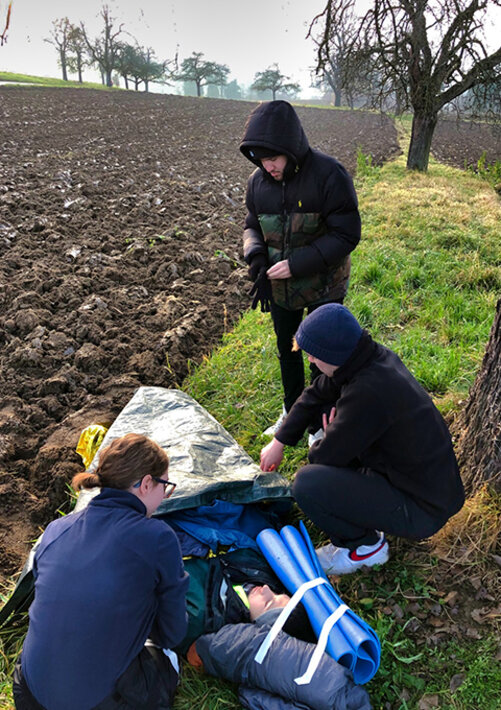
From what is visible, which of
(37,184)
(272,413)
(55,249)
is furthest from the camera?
(37,184)

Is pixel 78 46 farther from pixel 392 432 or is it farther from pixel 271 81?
pixel 392 432

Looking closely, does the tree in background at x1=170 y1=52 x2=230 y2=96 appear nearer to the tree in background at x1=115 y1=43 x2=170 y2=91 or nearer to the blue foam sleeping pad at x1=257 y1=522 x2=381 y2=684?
the tree in background at x1=115 y1=43 x2=170 y2=91

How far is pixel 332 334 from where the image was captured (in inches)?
78.2

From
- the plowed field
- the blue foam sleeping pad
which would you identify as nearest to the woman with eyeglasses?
the blue foam sleeping pad

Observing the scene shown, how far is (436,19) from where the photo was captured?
1027 cm

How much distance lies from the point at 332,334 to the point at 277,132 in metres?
1.10

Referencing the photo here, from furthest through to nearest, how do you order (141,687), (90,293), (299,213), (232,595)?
(90,293), (299,213), (232,595), (141,687)

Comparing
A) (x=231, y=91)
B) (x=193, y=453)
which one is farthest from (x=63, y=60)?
(x=193, y=453)

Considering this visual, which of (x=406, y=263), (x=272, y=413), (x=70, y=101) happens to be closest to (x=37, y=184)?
(x=406, y=263)

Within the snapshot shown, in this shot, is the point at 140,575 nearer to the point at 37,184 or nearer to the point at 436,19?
the point at 37,184

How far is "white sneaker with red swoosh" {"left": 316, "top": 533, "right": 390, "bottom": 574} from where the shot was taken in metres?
2.31

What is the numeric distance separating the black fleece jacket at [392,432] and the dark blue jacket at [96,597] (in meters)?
0.82

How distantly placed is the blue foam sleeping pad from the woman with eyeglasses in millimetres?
550

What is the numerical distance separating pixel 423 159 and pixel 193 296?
33.4 ft
